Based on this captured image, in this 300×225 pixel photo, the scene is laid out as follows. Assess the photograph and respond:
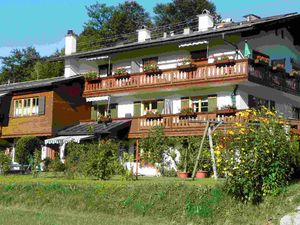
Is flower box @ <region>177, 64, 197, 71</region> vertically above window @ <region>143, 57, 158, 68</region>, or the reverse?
window @ <region>143, 57, 158, 68</region>

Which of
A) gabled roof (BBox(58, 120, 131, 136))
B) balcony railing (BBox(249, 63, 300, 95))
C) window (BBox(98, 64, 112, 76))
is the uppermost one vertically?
window (BBox(98, 64, 112, 76))

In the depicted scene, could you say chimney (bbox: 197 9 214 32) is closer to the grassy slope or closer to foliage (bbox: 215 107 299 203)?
the grassy slope

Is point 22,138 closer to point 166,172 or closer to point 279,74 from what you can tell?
point 166,172

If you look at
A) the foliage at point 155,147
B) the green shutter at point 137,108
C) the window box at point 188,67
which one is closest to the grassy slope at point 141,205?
the foliage at point 155,147

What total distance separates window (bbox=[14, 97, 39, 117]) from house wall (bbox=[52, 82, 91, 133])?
5.86 ft

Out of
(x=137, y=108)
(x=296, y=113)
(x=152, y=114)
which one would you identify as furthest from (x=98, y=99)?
(x=296, y=113)

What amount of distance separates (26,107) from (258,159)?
97.2 ft

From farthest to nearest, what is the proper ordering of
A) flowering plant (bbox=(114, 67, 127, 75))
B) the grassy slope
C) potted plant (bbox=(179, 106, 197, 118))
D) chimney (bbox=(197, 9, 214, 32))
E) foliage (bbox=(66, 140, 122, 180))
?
chimney (bbox=(197, 9, 214, 32)) → flowering plant (bbox=(114, 67, 127, 75)) → potted plant (bbox=(179, 106, 197, 118)) → foliage (bbox=(66, 140, 122, 180)) → the grassy slope

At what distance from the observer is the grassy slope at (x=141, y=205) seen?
562 inches

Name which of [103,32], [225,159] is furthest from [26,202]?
[103,32]

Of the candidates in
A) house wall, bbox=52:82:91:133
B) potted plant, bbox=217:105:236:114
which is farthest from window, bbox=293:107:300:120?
house wall, bbox=52:82:91:133

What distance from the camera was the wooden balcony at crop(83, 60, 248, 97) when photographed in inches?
1246

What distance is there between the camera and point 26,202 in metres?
20.3

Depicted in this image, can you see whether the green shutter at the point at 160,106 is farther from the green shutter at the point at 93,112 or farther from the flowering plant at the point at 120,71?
the green shutter at the point at 93,112
